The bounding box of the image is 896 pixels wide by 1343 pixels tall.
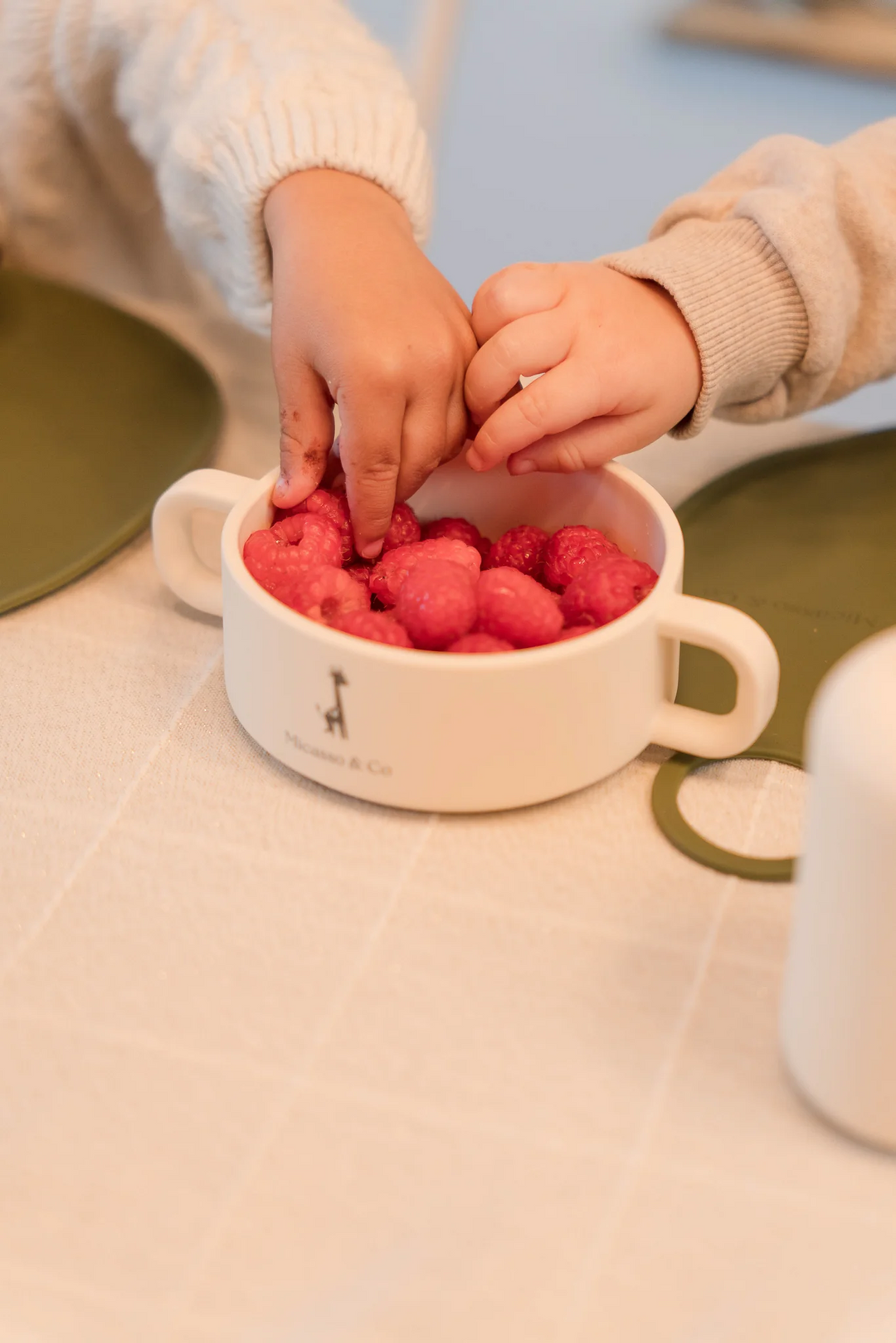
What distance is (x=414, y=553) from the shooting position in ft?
1.92

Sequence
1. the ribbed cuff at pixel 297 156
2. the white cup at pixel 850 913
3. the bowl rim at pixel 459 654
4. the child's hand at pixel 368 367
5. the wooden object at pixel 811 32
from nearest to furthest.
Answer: the white cup at pixel 850 913 < the bowl rim at pixel 459 654 < the child's hand at pixel 368 367 < the ribbed cuff at pixel 297 156 < the wooden object at pixel 811 32

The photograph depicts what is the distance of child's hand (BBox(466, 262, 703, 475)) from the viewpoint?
61 cm

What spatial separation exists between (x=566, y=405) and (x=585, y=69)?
1756 mm

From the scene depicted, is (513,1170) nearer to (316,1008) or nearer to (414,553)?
(316,1008)

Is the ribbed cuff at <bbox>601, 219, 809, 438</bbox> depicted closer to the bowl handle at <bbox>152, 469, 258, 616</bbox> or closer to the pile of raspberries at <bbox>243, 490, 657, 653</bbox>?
the pile of raspberries at <bbox>243, 490, 657, 653</bbox>

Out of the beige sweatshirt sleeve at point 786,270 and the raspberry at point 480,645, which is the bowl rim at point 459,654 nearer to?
the raspberry at point 480,645

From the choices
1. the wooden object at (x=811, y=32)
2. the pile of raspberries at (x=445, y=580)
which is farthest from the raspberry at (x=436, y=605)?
the wooden object at (x=811, y=32)

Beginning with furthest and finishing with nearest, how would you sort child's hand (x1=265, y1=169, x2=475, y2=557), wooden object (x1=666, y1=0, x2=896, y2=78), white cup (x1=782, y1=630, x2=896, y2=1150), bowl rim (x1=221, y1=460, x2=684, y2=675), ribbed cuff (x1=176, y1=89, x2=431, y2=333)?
wooden object (x1=666, y1=0, x2=896, y2=78), ribbed cuff (x1=176, y1=89, x2=431, y2=333), child's hand (x1=265, y1=169, x2=475, y2=557), bowl rim (x1=221, y1=460, x2=684, y2=675), white cup (x1=782, y1=630, x2=896, y2=1150)

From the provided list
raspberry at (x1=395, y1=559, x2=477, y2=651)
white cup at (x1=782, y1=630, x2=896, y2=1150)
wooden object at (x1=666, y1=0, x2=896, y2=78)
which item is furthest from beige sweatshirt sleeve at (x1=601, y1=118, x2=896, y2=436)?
wooden object at (x1=666, y1=0, x2=896, y2=78)

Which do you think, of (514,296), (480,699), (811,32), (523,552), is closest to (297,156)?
(514,296)

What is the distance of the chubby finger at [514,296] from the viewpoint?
2.08 feet

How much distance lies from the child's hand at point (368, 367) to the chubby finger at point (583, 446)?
0.04 metres

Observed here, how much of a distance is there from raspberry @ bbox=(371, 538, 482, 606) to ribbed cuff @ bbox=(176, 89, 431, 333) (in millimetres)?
274

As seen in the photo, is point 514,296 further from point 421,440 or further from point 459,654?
point 459,654
